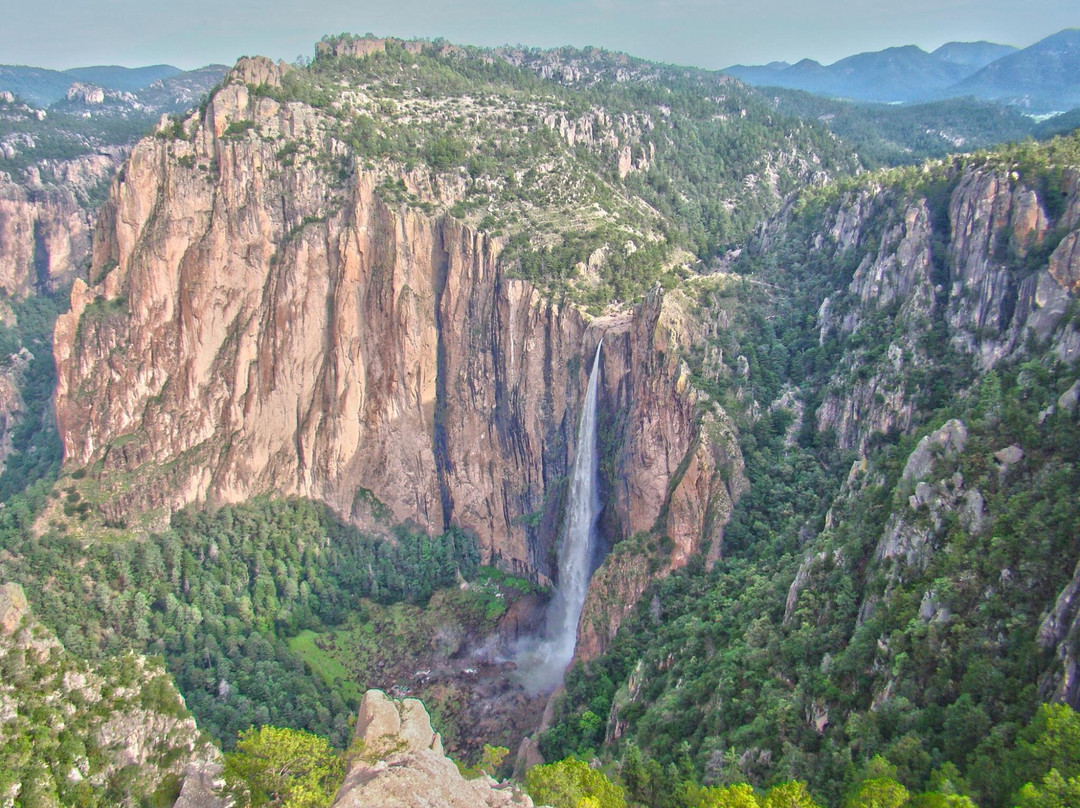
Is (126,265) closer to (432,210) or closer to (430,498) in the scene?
(432,210)

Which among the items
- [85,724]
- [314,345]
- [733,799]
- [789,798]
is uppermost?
[314,345]

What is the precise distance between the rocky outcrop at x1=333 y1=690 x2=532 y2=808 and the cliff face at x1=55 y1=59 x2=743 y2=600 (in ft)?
116

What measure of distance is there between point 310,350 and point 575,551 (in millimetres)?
31242

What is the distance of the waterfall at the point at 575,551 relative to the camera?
66.8 meters

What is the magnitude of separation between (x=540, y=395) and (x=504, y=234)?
16.1 m

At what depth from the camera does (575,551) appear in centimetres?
6869

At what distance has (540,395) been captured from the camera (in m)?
72.6

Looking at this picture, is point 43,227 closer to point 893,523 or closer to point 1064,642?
point 893,523

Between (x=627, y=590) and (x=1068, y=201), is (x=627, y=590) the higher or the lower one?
the lower one

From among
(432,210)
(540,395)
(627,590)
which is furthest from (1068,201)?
(432,210)

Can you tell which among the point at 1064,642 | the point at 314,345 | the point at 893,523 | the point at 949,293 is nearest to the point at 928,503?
the point at 893,523

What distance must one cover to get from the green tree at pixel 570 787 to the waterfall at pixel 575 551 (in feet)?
109

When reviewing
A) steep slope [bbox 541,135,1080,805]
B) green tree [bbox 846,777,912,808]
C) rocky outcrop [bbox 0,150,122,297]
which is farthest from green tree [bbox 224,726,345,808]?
rocky outcrop [bbox 0,150,122,297]

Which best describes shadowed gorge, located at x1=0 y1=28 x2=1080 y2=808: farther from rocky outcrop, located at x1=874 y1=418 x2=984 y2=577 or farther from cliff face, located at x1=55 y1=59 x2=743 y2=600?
cliff face, located at x1=55 y1=59 x2=743 y2=600
